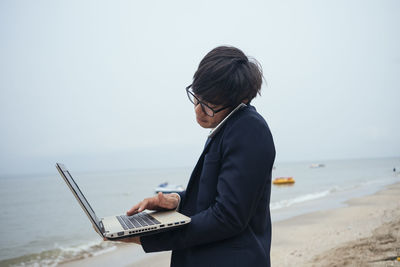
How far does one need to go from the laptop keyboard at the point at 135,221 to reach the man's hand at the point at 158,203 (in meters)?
0.03

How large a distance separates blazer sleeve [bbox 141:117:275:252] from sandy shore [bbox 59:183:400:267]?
4.54 m

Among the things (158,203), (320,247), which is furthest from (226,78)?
(320,247)

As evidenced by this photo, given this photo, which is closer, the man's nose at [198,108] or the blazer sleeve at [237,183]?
the blazer sleeve at [237,183]

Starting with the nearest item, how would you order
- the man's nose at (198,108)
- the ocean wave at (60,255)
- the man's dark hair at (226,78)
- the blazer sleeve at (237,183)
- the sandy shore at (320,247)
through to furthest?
1. the blazer sleeve at (237,183)
2. the man's dark hair at (226,78)
3. the man's nose at (198,108)
4. the sandy shore at (320,247)
5. the ocean wave at (60,255)

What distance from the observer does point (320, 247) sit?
7.59 meters

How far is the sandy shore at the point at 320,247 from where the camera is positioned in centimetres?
548

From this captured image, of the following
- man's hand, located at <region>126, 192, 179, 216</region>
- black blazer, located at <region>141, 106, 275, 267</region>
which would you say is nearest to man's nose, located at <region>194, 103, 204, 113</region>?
black blazer, located at <region>141, 106, 275, 267</region>

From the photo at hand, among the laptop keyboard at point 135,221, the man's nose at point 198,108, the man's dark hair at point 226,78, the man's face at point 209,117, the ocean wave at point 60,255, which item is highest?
the man's dark hair at point 226,78

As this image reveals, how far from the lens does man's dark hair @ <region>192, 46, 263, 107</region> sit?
4.10ft

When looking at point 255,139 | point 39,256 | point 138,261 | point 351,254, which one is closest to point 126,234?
point 255,139

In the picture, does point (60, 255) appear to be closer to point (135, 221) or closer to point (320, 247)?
point (320, 247)

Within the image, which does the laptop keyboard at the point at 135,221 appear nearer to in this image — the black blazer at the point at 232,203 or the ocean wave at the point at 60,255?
the black blazer at the point at 232,203

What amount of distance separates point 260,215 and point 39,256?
12.4m

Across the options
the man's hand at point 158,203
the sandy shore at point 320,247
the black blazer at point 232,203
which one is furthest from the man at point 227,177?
the sandy shore at point 320,247
